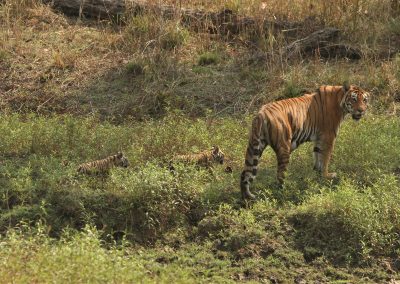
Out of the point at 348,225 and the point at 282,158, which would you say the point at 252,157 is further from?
the point at 348,225

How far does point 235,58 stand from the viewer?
12766 mm

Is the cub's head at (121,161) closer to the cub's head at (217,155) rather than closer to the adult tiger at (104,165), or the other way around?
the adult tiger at (104,165)

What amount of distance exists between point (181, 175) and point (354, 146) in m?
2.25

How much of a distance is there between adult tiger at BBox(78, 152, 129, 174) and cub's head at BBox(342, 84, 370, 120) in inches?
100

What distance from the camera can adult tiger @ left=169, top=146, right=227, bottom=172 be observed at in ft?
30.4

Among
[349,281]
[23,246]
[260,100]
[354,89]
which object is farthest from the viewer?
[260,100]

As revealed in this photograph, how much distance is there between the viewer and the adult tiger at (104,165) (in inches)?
352

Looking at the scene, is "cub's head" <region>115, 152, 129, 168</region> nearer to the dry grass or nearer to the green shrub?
the green shrub

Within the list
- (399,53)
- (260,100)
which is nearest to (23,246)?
(260,100)

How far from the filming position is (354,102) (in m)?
9.30

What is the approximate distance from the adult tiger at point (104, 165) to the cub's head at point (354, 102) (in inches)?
100

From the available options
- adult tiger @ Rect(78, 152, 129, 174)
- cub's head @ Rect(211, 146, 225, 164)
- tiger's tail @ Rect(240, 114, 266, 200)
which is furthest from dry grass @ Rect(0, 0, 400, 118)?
tiger's tail @ Rect(240, 114, 266, 200)

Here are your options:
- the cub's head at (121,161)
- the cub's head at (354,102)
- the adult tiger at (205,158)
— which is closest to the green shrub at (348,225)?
the cub's head at (354,102)

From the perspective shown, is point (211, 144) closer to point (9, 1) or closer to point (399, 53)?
point (399, 53)
